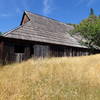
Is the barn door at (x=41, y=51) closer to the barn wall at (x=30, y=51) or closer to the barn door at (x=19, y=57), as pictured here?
the barn wall at (x=30, y=51)

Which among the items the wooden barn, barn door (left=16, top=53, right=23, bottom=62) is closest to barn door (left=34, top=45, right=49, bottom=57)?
the wooden barn

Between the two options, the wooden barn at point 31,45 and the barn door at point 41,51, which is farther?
the barn door at point 41,51

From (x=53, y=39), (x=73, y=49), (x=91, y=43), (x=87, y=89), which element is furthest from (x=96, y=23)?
(x=87, y=89)

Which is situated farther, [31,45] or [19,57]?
[31,45]

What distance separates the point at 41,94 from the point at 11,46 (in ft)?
30.2

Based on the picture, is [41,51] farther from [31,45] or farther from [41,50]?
[31,45]

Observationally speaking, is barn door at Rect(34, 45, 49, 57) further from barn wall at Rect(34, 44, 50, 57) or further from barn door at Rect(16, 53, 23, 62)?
barn door at Rect(16, 53, 23, 62)

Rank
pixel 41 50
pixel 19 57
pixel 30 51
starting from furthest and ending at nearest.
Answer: pixel 41 50 → pixel 30 51 → pixel 19 57

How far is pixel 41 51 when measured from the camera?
47.2ft

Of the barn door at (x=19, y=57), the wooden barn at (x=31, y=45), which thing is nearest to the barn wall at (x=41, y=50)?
the wooden barn at (x=31, y=45)

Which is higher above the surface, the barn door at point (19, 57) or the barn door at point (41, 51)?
the barn door at point (41, 51)

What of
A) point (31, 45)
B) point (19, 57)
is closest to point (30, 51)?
point (31, 45)

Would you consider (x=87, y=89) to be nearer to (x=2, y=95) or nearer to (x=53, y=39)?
(x=2, y=95)

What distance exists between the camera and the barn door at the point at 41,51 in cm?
1393
